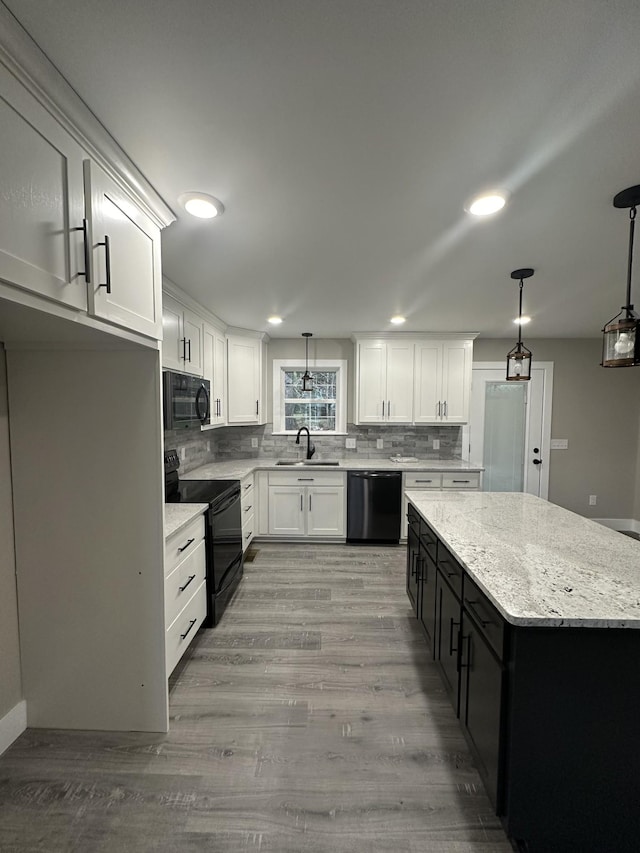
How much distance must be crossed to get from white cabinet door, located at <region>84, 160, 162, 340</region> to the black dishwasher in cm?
291

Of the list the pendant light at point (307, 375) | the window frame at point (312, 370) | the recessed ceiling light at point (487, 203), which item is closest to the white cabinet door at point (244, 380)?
the window frame at point (312, 370)

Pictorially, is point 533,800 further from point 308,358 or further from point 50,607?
point 308,358

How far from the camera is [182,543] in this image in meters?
2.09

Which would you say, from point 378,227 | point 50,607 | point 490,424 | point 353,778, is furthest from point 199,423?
point 490,424

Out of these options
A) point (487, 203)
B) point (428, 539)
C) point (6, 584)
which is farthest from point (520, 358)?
point (6, 584)

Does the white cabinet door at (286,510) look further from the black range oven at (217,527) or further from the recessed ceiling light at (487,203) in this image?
the recessed ceiling light at (487,203)

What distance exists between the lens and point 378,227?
1810mm

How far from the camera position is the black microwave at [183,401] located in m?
2.28

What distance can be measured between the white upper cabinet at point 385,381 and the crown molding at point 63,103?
10.3ft

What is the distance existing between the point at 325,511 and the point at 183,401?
222 centimetres

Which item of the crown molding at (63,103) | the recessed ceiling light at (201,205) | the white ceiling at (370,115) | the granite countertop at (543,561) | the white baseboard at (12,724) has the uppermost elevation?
the white ceiling at (370,115)

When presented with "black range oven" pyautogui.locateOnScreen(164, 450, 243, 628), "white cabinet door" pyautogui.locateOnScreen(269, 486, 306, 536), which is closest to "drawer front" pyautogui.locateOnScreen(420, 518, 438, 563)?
"black range oven" pyautogui.locateOnScreen(164, 450, 243, 628)

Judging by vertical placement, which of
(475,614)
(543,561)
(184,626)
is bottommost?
(184,626)

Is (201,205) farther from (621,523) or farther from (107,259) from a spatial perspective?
(621,523)
